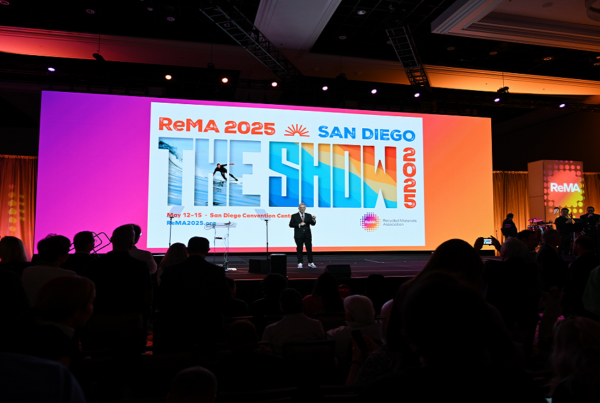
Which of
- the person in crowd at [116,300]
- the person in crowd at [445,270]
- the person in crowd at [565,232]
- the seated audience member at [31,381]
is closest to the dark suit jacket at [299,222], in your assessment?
the person in crowd at [116,300]

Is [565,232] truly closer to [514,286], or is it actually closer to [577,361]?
[514,286]

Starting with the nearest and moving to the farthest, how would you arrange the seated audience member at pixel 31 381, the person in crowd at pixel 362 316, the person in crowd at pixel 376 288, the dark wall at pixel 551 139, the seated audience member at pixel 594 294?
the seated audience member at pixel 31 381 → the person in crowd at pixel 362 316 → the seated audience member at pixel 594 294 → the person in crowd at pixel 376 288 → the dark wall at pixel 551 139

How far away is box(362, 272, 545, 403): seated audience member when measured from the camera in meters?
0.69

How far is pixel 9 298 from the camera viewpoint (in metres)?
1.77

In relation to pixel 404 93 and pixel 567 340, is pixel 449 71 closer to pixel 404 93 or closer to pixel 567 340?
pixel 404 93

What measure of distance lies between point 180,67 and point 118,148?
2.80 meters

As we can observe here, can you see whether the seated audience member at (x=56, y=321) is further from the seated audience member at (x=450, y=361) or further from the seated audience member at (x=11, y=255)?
the seated audience member at (x=11, y=255)

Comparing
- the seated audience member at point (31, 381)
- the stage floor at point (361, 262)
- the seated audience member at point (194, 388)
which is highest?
the seated audience member at point (31, 381)

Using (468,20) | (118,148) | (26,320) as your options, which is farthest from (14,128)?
(26,320)

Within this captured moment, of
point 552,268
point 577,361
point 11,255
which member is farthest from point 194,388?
point 552,268

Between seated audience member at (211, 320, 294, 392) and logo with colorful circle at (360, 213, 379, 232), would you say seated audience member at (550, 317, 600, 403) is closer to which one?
seated audience member at (211, 320, 294, 392)

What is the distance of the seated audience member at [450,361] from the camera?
27.0 inches

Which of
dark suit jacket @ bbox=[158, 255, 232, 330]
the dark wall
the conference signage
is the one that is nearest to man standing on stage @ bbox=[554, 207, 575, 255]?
the conference signage

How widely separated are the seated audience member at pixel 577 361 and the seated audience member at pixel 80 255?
3.09 metres
